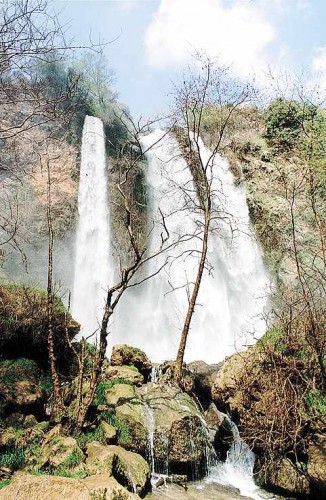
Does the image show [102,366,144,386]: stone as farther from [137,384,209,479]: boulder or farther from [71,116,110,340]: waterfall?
[71,116,110,340]: waterfall

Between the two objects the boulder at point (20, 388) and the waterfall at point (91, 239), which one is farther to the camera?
the waterfall at point (91, 239)

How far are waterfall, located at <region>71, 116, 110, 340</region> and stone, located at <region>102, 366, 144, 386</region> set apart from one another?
7.13 m

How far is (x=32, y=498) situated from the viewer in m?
3.37

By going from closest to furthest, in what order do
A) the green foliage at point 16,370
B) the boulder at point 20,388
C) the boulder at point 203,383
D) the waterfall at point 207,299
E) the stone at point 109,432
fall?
the stone at point 109,432
the boulder at point 20,388
the green foliage at point 16,370
the boulder at point 203,383
the waterfall at point 207,299

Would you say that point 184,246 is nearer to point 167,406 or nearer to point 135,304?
point 135,304

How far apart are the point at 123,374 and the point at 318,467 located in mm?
4507

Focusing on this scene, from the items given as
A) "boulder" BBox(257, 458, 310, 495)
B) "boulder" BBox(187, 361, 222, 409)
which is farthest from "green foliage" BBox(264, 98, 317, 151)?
"boulder" BBox(257, 458, 310, 495)

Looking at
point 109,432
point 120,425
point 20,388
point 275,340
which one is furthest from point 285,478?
point 20,388

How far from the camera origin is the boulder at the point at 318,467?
20.4 ft

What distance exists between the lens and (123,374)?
355 inches

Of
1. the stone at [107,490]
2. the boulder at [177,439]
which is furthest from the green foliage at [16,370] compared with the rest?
the stone at [107,490]

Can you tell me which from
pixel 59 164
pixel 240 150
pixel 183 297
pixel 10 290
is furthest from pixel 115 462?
pixel 240 150

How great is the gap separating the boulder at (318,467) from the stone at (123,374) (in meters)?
3.91

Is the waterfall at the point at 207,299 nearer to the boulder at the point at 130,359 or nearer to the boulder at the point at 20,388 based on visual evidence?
the boulder at the point at 130,359
